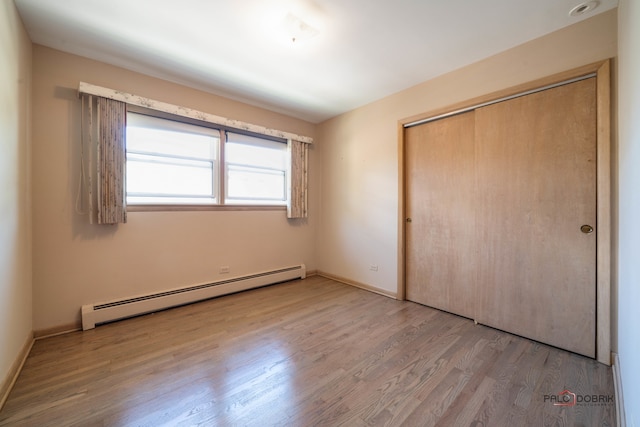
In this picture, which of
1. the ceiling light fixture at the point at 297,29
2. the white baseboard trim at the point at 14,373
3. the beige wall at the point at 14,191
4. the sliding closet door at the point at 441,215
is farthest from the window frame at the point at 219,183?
the sliding closet door at the point at 441,215

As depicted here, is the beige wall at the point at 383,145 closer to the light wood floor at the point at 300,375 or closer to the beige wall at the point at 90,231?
the light wood floor at the point at 300,375

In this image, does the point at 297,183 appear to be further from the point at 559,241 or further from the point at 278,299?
the point at 559,241

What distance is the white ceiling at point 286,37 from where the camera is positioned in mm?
1796

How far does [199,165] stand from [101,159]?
95 centimetres

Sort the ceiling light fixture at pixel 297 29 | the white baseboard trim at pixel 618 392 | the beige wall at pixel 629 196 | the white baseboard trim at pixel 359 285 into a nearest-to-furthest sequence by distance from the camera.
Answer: the beige wall at pixel 629 196, the white baseboard trim at pixel 618 392, the ceiling light fixture at pixel 297 29, the white baseboard trim at pixel 359 285

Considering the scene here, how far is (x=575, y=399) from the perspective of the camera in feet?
4.84

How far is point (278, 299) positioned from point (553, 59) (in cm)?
355

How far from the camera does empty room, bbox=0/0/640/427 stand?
4.94ft

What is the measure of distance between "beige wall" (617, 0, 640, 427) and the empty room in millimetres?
35

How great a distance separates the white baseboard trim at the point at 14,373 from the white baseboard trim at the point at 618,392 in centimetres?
335

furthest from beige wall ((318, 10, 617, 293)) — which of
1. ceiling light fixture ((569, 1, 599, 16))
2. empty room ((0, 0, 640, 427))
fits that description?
ceiling light fixture ((569, 1, 599, 16))

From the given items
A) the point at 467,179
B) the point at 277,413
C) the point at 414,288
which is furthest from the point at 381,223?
the point at 277,413

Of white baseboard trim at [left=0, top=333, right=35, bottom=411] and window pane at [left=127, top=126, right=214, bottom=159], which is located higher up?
window pane at [left=127, top=126, right=214, bottom=159]

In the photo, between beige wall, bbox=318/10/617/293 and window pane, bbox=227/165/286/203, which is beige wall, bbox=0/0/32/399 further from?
beige wall, bbox=318/10/617/293
